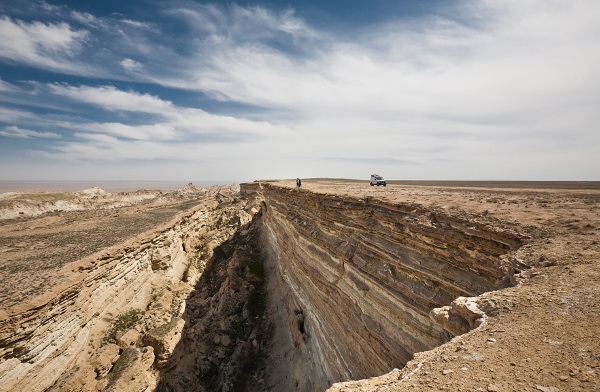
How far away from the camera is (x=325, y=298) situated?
13969mm

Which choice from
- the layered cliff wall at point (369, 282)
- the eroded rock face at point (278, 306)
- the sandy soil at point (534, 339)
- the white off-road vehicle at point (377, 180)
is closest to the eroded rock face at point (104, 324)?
the eroded rock face at point (278, 306)

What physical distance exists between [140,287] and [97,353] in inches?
224

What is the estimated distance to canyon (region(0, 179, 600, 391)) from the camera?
4258 millimetres

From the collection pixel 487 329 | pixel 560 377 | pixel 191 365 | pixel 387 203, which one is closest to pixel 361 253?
pixel 387 203

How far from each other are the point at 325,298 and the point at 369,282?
13.3 ft

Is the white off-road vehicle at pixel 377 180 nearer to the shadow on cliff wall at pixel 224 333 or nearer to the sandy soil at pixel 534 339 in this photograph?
the shadow on cliff wall at pixel 224 333

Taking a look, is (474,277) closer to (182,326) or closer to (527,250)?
(527,250)

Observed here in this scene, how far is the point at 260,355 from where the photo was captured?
17.8 m

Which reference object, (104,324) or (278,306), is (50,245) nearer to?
(104,324)

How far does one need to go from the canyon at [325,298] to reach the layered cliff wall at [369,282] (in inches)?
2.3

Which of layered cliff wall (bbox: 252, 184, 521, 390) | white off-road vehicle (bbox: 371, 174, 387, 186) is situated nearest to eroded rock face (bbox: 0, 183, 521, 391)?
layered cliff wall (bbox: 252, 184, 521, 390)

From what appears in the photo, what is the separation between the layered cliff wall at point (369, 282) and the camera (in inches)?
300

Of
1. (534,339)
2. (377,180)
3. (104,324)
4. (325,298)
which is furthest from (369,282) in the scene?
(377,180)

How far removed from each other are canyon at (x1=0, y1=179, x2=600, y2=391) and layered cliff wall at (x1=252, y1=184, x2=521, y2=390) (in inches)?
2.3
